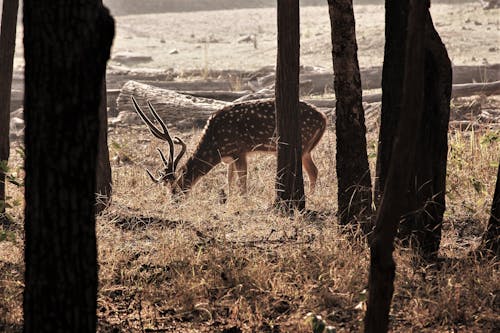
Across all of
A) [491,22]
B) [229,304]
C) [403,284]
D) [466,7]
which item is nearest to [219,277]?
[229,304]

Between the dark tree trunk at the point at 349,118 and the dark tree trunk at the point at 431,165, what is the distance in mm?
477

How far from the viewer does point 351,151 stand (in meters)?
6.37

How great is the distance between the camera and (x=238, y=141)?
9.88 meters

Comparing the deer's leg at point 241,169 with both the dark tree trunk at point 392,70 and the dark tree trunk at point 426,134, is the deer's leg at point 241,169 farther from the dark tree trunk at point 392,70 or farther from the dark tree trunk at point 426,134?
the dark tree trunk at point 426,134

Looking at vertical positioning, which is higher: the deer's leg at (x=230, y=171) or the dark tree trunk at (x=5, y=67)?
the dark tree trunk at (x=5, y=67)

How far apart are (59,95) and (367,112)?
33.7 ft

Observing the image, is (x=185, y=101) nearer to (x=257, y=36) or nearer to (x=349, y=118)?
(x=349, y=118)

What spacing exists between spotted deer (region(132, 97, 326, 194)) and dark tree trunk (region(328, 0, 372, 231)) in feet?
9.98

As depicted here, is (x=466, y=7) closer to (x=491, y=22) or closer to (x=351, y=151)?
(x=491, y=22)

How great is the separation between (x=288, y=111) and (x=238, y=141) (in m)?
1.88

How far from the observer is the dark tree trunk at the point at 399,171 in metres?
3.86

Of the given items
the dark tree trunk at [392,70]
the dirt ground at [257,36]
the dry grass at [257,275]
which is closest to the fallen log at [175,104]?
the dirt ground at [257,36]

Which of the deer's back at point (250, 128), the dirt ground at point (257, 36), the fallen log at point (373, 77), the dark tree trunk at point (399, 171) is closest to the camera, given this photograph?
the dark tree trunk at point (399, 171)

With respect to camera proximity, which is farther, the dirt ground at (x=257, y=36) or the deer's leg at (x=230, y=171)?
the dirt ground at (x=257, y=36)
